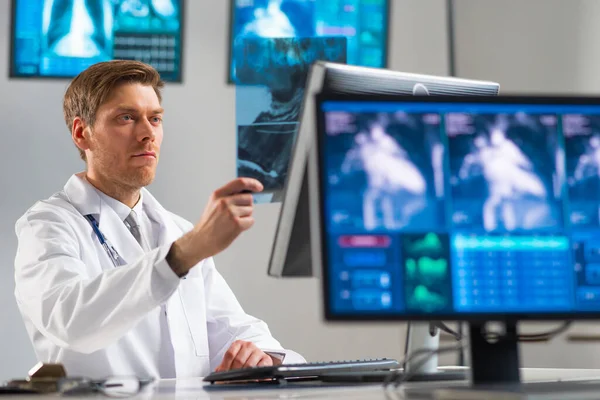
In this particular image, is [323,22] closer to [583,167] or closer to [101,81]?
[101,81]

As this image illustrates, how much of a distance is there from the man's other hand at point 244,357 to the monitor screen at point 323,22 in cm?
155

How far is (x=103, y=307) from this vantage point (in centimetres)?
161

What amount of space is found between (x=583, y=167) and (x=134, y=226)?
151 centimetres

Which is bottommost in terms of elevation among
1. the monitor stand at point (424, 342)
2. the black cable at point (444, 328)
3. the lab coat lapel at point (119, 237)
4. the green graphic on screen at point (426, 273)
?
the monitor stand at point (424, 342)

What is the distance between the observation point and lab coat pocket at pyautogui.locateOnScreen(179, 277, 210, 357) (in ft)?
7.22

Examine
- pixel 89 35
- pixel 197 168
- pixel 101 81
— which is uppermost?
pixel 89 35

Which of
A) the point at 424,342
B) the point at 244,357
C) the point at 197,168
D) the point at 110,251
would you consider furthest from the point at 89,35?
the point at 424,342

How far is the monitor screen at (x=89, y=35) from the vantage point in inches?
118

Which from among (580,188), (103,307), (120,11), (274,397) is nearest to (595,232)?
(580,188)

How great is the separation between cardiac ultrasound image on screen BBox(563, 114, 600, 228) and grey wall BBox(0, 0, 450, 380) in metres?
2.06

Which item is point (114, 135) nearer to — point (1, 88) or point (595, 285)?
point (1, 88)

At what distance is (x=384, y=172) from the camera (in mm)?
1043

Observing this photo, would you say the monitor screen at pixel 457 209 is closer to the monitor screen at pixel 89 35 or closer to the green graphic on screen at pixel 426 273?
the green graphic on screen at pixel 426 273

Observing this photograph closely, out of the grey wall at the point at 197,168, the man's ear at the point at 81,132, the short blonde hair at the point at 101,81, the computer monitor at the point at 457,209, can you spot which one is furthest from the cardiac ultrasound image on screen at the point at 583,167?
the grey wall at the point at 197,168
